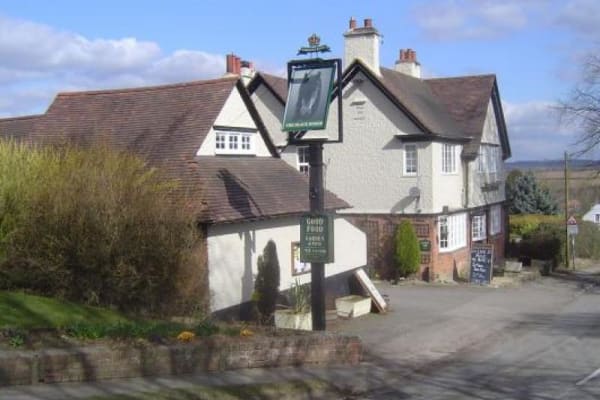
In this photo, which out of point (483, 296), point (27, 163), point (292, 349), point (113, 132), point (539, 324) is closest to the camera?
point (292, 349)

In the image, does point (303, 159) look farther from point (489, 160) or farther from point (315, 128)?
point (315, 128)

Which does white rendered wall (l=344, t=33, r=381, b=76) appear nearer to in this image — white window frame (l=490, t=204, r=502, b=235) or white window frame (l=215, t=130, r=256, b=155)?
white window frame (l=215, t=130, r=256, b=155)

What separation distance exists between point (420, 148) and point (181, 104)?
1297 cm

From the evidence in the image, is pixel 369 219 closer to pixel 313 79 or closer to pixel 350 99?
pixel 350 99

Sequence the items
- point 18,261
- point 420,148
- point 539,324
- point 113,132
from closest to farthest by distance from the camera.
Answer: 1. point 18,261
2. point 113,132
3. point 539,324
4. point 420,148

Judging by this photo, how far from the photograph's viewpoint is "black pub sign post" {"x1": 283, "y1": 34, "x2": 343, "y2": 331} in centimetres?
1548

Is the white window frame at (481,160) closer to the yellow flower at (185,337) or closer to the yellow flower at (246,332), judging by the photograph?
the yellow flower at (246,332)

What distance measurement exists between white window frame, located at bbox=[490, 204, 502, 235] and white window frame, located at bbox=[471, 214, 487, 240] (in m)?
1.41

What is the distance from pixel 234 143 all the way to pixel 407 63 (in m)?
19.3

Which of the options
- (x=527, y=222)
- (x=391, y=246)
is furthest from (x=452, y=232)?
(x=527, y=222)

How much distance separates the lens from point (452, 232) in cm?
3388

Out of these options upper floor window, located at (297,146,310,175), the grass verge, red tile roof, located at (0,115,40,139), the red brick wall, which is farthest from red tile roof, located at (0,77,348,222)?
upper floor window, located at (297,146,310,175)

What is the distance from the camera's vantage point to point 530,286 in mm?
33312

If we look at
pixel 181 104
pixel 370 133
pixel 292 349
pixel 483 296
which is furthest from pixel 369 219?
pixel 292 349
